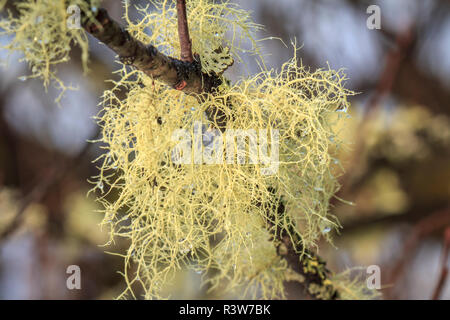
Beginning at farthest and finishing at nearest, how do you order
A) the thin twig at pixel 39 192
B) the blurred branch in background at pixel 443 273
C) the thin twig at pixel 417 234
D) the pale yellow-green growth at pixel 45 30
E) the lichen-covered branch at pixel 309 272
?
1. the thin twig at pixel 417 234
2. the thin twig at pixel 39 192
3. the blurred branch in background at pixel 443 273
4. the lichen-covered branch at pixel 309 272
5. the pale yellow-green growth at pixel 45 30

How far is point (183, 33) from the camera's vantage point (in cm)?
24

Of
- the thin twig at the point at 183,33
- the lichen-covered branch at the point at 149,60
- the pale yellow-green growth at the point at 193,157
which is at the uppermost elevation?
the thin twig at the point at 183,33

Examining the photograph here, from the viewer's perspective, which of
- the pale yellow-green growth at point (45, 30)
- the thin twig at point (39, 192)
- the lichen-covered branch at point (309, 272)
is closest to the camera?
the pale yellow-green growth at point (45, 30)

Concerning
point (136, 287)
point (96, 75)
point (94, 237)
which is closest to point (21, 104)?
point (96, 75)

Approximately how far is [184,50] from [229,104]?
0.05 m

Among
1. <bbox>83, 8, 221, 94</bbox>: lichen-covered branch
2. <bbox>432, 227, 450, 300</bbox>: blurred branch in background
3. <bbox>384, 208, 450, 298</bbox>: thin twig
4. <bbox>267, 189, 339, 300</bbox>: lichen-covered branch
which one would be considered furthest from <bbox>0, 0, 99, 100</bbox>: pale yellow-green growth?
<bbox>384, 208, 450, 298</bbox>: thin twig

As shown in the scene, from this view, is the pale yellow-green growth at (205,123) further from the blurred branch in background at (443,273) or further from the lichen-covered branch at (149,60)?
the blurred branch in background at (443,273)

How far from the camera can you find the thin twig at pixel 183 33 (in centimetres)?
24

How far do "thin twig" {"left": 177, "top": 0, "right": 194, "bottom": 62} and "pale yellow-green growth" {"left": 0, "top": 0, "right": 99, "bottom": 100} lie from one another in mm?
69

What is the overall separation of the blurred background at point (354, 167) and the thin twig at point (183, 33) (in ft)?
1.95

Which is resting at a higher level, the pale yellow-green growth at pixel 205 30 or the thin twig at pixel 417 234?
the pale yellow-green growth at pixel 205 30

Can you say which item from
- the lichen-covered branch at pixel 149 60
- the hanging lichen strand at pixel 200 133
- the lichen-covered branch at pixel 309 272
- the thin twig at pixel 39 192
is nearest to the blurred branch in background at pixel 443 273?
the lichen-covered branch at pixel 309 272

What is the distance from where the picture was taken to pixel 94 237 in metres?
0.86

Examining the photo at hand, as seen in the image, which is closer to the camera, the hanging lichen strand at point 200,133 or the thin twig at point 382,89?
the hanging lichen strand at point 200,133
